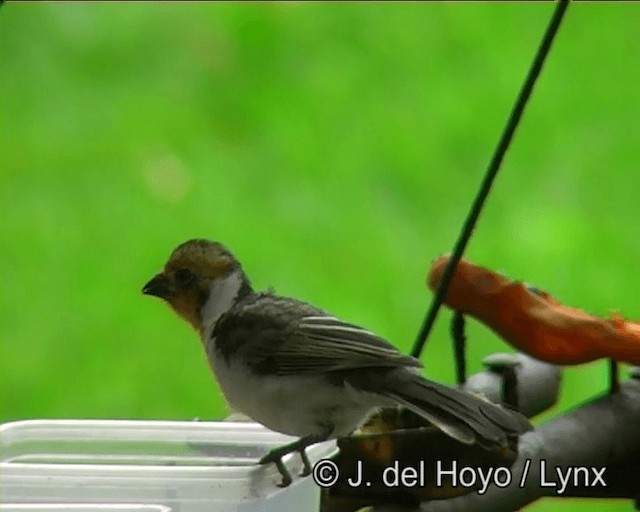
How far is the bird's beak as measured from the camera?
85 centimetres

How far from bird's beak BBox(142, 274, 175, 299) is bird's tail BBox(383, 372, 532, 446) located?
149mm

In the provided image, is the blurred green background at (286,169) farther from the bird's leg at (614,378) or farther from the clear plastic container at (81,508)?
the clear plastic container at (81,508)

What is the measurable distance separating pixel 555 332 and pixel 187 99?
1.22 meters

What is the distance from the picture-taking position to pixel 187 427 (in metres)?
0.87

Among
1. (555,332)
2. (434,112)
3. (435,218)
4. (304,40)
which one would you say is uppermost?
(304,40)

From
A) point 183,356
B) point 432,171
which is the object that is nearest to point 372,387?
point 183,356

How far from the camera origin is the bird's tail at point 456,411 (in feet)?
2.51

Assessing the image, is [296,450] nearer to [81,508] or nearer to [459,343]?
[81,508]

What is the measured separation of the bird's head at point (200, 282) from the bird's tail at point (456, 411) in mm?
120

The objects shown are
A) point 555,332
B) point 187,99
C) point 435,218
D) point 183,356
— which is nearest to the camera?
point 555,332

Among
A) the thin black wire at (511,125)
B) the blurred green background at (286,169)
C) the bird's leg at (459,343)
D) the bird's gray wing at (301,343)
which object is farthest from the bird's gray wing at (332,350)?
the blurred green background at (286,169)

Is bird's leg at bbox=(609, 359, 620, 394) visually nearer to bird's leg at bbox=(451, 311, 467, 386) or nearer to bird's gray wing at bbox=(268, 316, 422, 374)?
bird's leg at bbox=(451, 311, 467, 386)

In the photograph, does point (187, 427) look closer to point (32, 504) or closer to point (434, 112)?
point (32, 504)

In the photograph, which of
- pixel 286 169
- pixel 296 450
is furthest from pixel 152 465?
pixel 286 169
